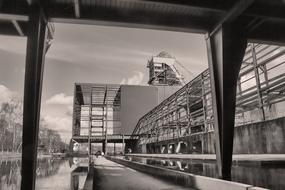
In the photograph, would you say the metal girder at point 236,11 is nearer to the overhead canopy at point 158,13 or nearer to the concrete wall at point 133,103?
the overhead canopy at point 158,13

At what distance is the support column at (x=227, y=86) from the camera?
271 inches

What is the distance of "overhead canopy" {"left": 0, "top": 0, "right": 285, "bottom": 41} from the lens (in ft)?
21.0

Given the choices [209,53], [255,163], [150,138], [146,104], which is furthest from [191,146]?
[146,104]

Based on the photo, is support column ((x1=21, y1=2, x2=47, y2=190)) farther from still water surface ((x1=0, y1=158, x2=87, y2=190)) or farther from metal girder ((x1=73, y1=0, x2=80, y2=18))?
still water surface ((x1=0, y1=158, x2=87, y2=190))

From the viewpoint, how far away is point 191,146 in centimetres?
2186

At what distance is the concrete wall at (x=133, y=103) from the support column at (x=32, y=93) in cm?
5079

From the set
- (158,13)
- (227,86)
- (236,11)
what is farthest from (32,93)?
(236,11)

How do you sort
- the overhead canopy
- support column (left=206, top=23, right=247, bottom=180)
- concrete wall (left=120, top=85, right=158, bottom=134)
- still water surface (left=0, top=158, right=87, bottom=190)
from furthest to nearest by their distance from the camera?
concrete wall (left=120, top=85, right=158, bottom=134) → still water surface (left=0, top=158, right=87, bottom=190) → support column (left=206, top=23, right=247, bottom=180) → the overhead canopy

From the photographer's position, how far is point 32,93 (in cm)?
583

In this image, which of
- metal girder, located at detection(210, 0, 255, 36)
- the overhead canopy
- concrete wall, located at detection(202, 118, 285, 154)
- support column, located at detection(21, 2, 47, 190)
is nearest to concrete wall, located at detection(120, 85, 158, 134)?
concrete wall, located at detection(202, 118, 285, 154)

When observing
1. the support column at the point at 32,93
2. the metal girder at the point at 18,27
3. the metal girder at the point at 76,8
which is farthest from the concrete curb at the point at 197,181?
the metal girder at the point at 18,27

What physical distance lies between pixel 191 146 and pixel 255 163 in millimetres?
12354

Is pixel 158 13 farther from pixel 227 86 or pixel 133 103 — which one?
pixel 133 103

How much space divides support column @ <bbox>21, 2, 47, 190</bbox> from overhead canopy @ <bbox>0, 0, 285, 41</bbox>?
536 mm
